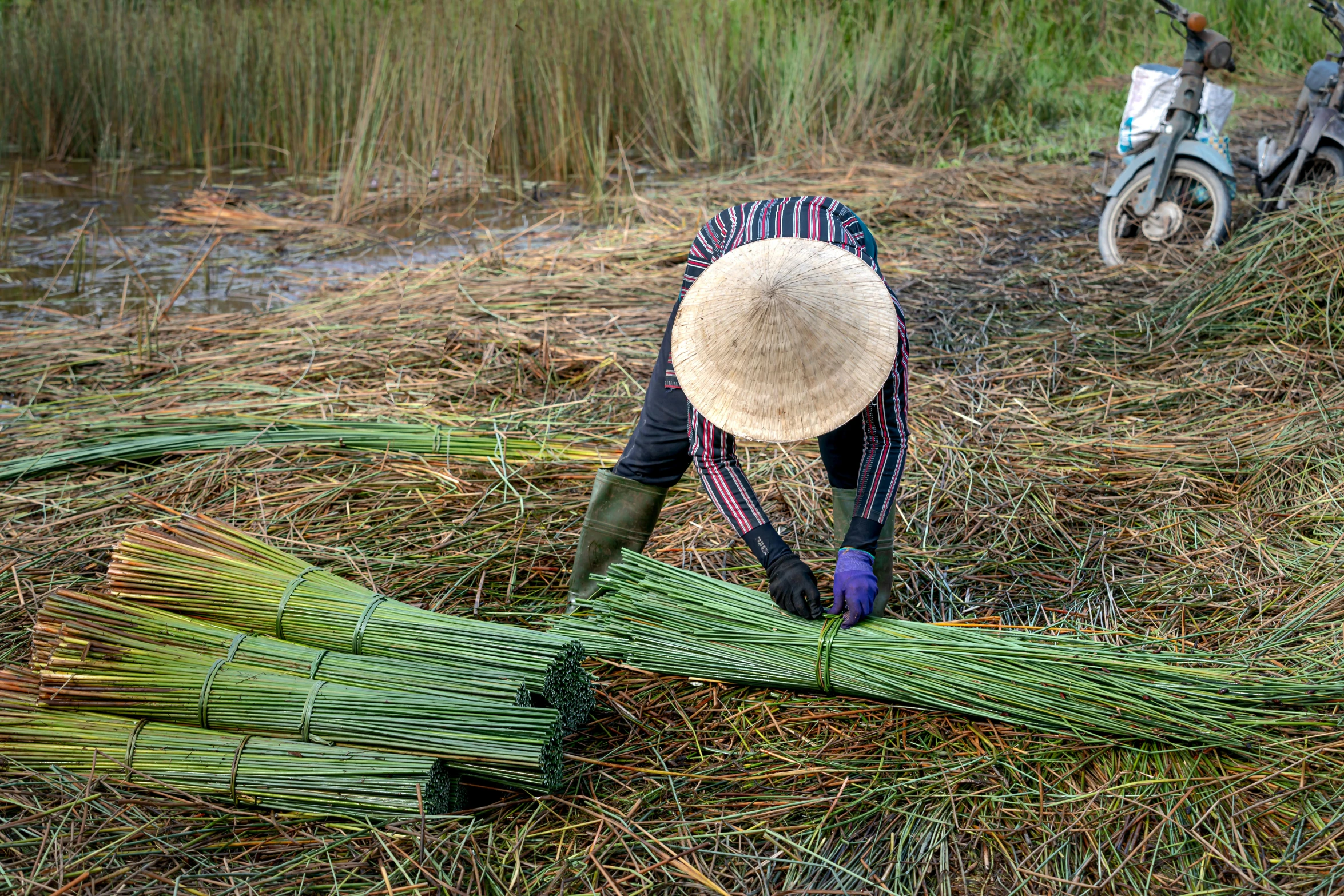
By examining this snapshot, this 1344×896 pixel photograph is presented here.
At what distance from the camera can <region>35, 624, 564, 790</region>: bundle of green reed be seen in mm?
1808

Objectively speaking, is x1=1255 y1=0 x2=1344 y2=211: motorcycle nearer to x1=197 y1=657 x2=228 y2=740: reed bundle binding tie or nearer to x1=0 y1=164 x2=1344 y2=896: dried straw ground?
x1=0 y1=164 x2=1344 y2=896: dried straw ground

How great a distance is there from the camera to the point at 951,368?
3834 millimetres

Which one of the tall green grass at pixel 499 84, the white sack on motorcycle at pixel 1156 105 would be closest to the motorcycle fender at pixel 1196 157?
the white sack on motorcycle at pixel 1156 105

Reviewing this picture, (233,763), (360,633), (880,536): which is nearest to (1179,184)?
(880,536)

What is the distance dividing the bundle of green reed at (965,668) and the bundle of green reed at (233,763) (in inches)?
20.7

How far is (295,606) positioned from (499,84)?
489cm

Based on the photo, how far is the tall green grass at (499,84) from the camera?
20.4ft

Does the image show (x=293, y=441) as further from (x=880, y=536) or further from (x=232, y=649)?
(x=880, y=536)

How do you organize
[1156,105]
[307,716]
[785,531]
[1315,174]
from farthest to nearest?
[1156,105]
[1315,174]
[785,531]
[307,716]

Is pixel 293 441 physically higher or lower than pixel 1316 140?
lower

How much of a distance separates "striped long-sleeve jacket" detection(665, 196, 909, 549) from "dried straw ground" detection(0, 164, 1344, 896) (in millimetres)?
408

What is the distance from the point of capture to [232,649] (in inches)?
77.1

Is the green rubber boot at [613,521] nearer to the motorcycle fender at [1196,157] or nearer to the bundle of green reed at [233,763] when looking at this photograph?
the bundle of green reed at [233,763]

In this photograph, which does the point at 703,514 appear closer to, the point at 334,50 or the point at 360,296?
the point at 360,296
